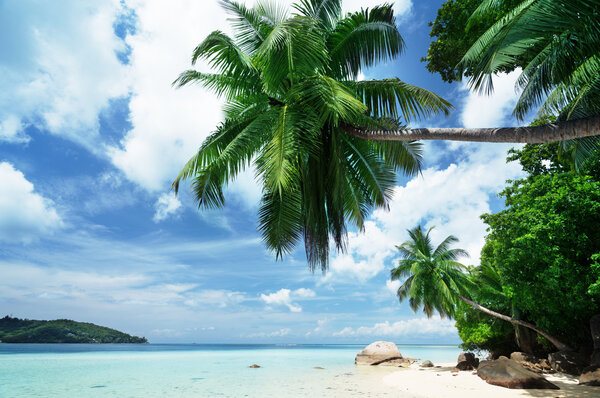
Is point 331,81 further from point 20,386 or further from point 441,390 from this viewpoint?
point 20,386

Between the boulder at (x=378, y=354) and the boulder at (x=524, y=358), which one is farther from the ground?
the boulder at (x=524, y=358)

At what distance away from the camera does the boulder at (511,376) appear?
33.4 ft

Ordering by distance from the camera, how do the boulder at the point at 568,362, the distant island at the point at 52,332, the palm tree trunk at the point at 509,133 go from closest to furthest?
1. the palm tree trunk at the point at 509,133
2. the boulder at the point at 568,362
3. the distant island at the point at 52,332

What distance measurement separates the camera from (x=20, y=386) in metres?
14.7

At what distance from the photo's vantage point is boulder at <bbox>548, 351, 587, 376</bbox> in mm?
12843

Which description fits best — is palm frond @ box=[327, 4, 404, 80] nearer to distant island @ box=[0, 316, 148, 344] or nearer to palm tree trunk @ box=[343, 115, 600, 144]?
palm tree trunk @ box=[343, 115, 600, 144]

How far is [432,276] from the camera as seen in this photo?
22.0m

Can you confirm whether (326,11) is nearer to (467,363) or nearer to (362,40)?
(362,40)

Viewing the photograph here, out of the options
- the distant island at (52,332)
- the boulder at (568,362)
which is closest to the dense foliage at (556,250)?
the boulder at (568,362)

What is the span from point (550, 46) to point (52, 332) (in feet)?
369

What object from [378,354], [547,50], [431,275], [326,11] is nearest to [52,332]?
[378,354]

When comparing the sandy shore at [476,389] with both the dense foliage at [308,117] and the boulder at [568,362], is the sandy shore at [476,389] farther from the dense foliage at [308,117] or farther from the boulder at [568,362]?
the dense foliage at [308,117]

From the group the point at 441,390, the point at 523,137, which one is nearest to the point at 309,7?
the point at 523,137

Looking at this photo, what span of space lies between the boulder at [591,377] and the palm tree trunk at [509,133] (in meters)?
9.22
